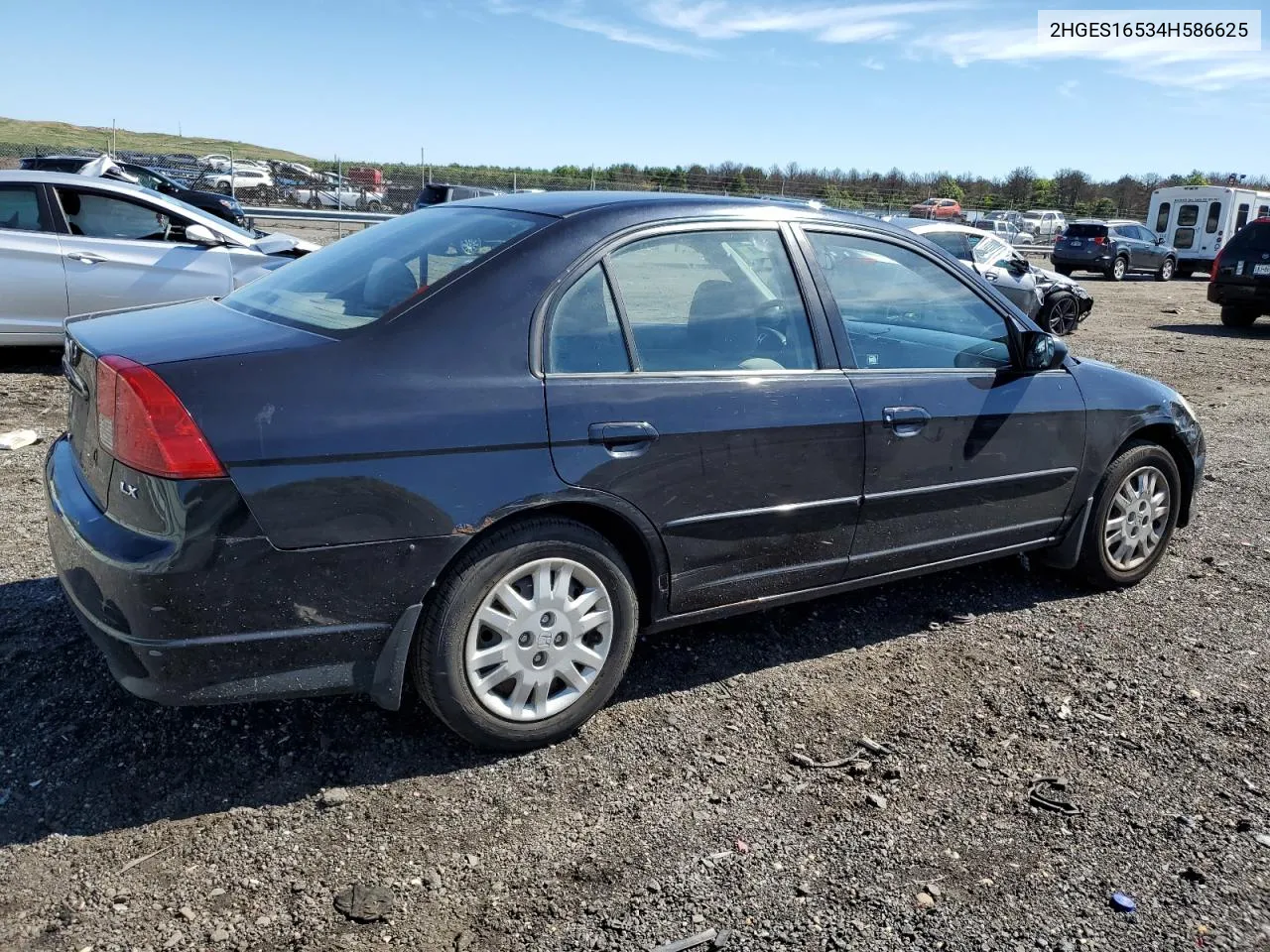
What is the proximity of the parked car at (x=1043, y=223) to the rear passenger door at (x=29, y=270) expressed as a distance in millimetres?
44268

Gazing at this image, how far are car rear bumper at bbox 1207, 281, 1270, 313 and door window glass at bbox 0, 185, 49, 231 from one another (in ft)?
53.3

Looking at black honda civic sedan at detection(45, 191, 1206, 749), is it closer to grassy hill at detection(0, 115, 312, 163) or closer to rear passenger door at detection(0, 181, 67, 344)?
rear passenger door at detection(0, 181, 67, 344)

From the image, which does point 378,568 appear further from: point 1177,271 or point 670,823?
point 1177,271

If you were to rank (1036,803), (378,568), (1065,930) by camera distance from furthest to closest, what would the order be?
(1036,803), (378,568), (1065,930)

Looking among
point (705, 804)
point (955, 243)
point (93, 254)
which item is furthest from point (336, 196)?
point (705, 804)

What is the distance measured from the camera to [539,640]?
10.4 ft

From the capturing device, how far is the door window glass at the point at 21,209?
826 cm

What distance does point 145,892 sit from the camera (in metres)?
2.55

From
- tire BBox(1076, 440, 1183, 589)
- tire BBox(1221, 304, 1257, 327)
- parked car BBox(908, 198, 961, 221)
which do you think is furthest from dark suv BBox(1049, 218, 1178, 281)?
tire BBox(1076, 440, 1183, 589)

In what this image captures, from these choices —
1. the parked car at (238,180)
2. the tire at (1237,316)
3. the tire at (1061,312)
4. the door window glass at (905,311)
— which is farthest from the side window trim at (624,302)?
the parked car at (238,180)

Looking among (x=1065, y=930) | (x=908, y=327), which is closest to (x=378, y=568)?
(x=1065, y=930)

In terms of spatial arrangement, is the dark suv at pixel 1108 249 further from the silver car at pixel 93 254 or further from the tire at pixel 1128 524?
the tire at pixel 1128 524

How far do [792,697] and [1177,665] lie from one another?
1.64 meters

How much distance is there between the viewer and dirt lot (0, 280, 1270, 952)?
255cm
